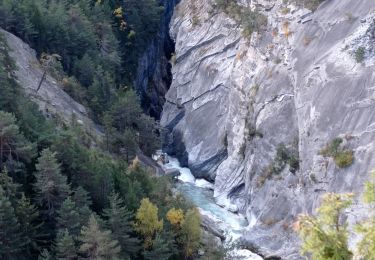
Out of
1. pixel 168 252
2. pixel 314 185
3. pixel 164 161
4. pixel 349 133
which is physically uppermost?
pixel 349 133

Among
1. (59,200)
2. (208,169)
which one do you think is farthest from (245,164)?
(59,200)

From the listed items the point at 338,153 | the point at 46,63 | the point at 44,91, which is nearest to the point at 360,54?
the point at 338,153

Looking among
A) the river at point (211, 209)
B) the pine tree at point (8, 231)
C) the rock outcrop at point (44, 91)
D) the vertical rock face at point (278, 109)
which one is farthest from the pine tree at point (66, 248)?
the rock outcrop at point (44, 91)

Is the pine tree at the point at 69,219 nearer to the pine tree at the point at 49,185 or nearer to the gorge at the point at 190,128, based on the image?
the gorge at the point at 190,128

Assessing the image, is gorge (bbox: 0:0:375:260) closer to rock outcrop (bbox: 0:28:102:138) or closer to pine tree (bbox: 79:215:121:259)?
pine tree (bbox: 79:215:121:259)

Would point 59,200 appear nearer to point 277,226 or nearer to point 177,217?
point 177,217

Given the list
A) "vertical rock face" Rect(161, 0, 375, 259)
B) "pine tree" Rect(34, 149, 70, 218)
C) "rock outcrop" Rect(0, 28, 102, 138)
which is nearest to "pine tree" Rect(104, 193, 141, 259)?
"pine tree" Rect(34, 149, 70, 218)
